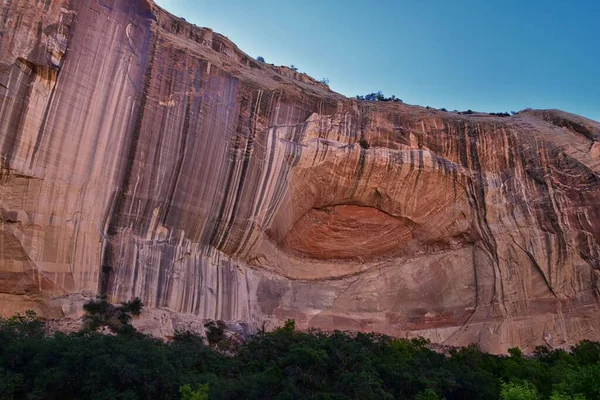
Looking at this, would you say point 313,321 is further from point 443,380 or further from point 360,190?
point 443,380

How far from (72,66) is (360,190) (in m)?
13.7

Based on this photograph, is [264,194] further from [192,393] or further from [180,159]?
[192,393]

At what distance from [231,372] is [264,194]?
8.42 meters

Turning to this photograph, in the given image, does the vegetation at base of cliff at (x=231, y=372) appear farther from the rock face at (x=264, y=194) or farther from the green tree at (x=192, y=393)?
the rock face at (x=264, y=194)

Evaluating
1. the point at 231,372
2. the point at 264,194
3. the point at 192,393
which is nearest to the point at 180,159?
the point at 264,194

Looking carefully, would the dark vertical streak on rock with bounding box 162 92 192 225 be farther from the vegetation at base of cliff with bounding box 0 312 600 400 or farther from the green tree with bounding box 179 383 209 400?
the green tree with bounding box 179 383 209 400

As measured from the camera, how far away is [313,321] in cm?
2553

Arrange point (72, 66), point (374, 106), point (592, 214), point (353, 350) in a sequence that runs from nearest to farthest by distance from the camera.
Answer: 1. point (353, 350)
2. point (72, 66)
3. point (592, 214)
4. point (374, 106)

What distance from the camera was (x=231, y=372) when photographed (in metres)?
17.2

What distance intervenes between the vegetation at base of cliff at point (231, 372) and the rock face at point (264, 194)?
8.20ft

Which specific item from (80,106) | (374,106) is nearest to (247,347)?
(80,106)

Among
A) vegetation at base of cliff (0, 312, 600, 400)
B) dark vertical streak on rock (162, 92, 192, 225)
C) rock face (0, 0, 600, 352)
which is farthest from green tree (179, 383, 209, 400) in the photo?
dark vertical streak on rock (162, 92, 192, 225)

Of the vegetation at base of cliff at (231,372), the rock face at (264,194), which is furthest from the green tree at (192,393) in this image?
the rock face at (264,194)

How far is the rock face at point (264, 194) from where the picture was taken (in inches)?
693
